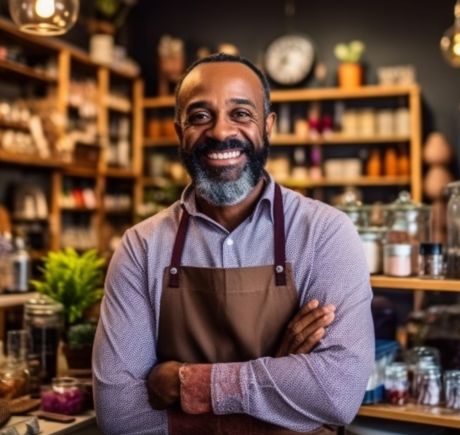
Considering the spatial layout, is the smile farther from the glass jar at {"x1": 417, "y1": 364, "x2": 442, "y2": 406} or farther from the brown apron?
the glass jar at {"x1": 417, "y1": 364, "x2": 442, "y2": 406}

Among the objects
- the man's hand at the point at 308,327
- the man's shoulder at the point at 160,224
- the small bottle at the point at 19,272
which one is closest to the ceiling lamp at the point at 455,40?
the man's shoulder at the point at 160,224

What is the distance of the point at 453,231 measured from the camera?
2496mm

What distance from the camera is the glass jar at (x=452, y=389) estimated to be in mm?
2254

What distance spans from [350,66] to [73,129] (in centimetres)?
244

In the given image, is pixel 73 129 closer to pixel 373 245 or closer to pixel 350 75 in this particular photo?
pixel 350 75

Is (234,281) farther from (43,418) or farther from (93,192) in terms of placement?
(93,192)

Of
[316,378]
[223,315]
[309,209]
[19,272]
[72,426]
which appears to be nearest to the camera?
[316,378]

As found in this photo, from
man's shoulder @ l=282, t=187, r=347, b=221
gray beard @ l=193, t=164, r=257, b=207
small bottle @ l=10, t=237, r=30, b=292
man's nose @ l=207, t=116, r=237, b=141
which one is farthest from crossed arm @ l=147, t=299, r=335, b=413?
small bottle @ l=10, t=237, r=30, b=292

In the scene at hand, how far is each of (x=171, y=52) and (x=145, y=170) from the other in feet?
3.80

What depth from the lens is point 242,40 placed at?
24.3ft

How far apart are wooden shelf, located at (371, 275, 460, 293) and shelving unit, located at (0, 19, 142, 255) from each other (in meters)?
3.61

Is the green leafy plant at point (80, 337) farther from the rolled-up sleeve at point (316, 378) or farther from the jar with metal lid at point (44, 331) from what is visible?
the rolled-up sleeve at point (316, 378)

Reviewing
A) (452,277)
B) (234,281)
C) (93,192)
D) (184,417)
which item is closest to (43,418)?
(184,417)

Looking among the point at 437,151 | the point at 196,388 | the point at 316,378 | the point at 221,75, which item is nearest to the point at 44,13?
the point at 221,75
